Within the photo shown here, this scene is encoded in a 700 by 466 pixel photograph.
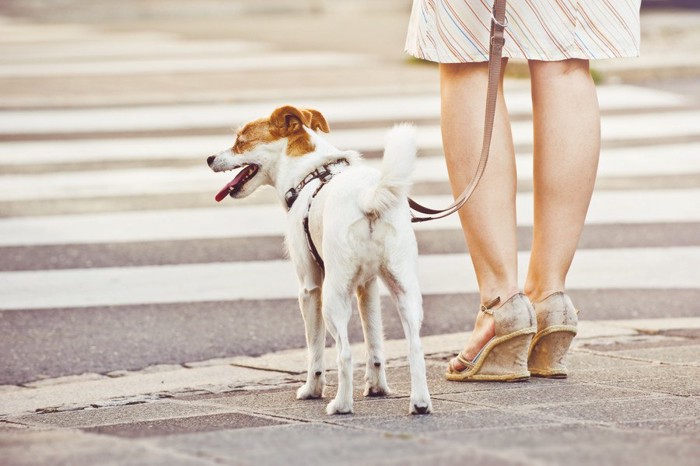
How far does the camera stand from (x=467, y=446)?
3.02 m

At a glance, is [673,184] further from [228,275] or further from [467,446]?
[467,446]

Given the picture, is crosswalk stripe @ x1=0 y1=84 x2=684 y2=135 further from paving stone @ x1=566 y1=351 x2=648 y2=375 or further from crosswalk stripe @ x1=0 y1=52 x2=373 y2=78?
paving stone @ x1=566 y1=351 x2=648 y2=375

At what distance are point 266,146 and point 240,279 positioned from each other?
1.93 m

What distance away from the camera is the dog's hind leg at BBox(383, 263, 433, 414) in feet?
11.7

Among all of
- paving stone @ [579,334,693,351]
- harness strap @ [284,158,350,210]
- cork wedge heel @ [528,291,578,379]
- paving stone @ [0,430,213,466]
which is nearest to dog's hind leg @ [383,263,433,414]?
harness strap @ [284,158,350,210]

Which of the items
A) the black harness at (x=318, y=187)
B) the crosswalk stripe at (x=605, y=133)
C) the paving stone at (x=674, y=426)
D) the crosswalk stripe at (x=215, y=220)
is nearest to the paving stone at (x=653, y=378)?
the paving stone at (x=674, y=426)

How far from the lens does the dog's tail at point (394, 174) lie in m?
3.53

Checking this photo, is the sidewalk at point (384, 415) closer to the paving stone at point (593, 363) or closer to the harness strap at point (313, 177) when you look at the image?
the paving stone at point (593, 363)

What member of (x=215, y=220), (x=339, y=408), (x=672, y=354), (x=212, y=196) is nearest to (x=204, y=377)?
(x=339, y=408)

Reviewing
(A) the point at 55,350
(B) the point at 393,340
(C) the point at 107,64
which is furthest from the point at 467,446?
(C) the point at 107,64

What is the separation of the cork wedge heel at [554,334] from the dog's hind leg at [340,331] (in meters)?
0.70

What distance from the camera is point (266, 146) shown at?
4.11 metres

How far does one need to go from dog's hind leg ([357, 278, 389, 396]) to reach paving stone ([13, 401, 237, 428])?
438 millimetres

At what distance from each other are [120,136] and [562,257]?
18.4 ft
